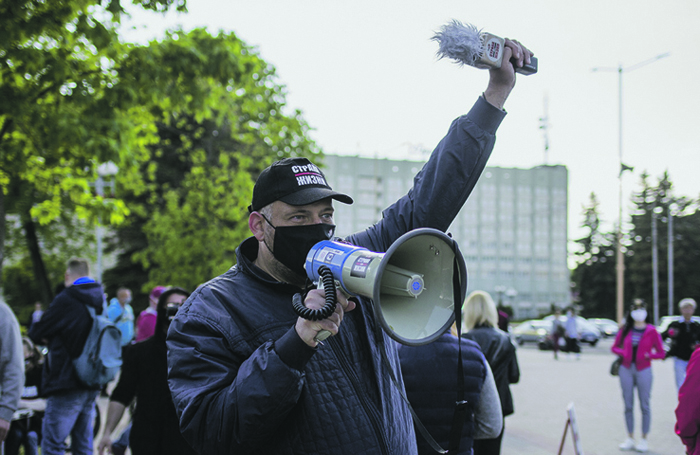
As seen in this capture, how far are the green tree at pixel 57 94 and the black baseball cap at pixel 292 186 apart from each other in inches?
177

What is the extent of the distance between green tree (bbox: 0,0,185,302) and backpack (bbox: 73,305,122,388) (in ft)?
4.02

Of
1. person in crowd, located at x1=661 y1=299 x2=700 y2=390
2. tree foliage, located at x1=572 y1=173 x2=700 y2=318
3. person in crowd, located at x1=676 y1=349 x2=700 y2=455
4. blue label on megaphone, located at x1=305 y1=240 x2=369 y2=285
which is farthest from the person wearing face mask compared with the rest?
tree foliage, located at x1=572 y1=173 x2=700 y2=318

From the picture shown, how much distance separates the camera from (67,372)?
5324 millimetres

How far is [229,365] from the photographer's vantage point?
1.88m

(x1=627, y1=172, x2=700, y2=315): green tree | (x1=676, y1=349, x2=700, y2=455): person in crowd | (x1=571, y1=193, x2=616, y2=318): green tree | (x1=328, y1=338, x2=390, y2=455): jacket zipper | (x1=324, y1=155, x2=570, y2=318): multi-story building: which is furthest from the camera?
(x1=324, y1=155, x2=570, y2=318): multi-story building

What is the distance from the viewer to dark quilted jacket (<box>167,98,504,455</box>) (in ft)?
5.58

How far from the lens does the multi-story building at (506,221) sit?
70.3m

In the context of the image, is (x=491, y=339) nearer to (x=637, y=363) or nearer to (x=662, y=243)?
(x=637, y=363)

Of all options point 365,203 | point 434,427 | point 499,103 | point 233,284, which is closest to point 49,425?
point 434,427

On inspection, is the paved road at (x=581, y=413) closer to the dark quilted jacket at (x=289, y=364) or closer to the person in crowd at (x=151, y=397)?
the person in crowd at (x=151, y=397)

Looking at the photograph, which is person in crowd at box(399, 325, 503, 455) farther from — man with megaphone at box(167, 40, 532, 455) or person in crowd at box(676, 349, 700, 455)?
man with megaphone at box(167, 40, 532, 455)

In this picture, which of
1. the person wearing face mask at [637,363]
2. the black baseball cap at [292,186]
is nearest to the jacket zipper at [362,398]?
the black baseball cap at [292,186]

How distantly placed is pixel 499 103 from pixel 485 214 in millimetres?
72864

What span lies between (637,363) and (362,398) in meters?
7.38
